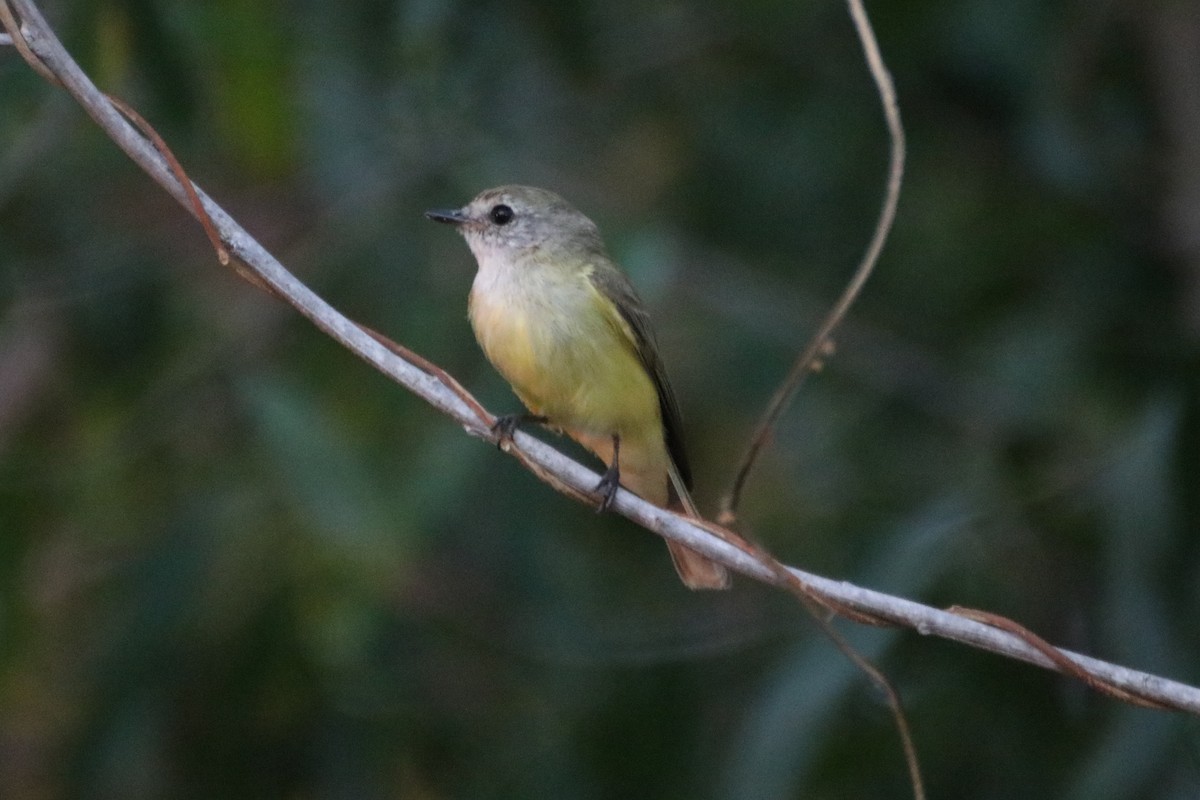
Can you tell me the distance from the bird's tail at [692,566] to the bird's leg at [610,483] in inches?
8.1

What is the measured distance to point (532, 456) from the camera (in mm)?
3424

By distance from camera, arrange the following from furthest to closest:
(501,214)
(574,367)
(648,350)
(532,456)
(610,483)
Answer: (501,214)
(648,350)
(574,367)
(610,483)
(532,456)

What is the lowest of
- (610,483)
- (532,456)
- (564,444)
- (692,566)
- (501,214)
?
(564,444)

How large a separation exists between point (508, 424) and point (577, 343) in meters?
0.43

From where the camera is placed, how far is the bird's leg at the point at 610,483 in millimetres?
3584

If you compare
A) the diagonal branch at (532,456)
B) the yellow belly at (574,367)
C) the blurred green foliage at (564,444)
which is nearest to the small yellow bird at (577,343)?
the yellow belly at (574,367)

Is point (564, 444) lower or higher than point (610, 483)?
lower

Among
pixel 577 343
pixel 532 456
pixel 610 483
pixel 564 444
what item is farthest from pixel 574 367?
pixel 564 444

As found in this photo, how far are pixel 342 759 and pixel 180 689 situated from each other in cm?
56

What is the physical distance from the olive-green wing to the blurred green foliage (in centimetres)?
33

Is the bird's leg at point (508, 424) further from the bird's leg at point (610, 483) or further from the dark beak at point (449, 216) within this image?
the dark beak at point (449, 216)

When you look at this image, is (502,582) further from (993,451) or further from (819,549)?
(993,451)

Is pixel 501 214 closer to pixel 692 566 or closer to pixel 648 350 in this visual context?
pixel 648 350

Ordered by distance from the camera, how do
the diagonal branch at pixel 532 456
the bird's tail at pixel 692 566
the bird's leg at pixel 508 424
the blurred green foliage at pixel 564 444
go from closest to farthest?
1. the diagonal branch at pixel 532 456
2. the bird's leg at pixel 508 424
3. the bird's tail at pixel 692 566
4. the blurred green foliage at pixel 564 444
